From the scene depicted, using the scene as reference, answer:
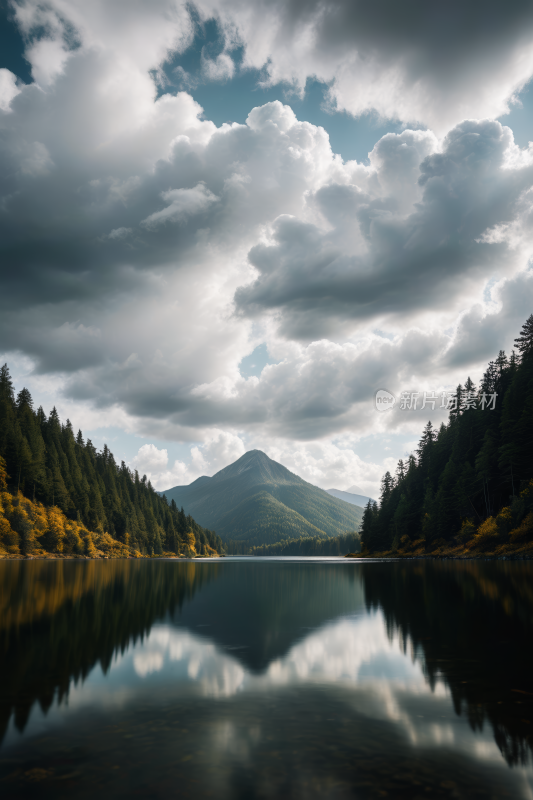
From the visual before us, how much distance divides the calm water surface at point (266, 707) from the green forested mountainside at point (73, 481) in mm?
92075

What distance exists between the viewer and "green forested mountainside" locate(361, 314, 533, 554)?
71500mm

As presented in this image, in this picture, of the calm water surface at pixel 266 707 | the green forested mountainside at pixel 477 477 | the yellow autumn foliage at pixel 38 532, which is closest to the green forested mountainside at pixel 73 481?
the yellow autumn foliage at pixel 38 532

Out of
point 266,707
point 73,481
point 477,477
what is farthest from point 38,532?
point 266,707

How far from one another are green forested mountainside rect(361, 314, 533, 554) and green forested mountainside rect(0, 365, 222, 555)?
82.6 m

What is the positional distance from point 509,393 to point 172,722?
8335 cm

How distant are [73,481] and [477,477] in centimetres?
10685

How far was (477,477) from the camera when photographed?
8312 cm

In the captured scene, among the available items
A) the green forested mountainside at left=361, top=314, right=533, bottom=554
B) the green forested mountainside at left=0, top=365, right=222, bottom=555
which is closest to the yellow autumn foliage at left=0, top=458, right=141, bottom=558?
the green forested mountainside at left=0, top=365, right=222, bottom=555

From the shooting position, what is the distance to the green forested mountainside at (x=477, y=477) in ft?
235

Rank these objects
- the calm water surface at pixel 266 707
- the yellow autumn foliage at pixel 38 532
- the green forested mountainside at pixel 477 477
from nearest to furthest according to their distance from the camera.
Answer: the calm water surface at pixel 266 707
the green forested mountainside at pixel 477 477
the yellow autumn foliage at pixel 38 532

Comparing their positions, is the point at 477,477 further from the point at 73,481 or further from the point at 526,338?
the point at 73,481

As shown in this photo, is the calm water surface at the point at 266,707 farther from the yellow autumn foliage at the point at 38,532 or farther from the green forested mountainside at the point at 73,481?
the green forested mountainside at the point at 73,481

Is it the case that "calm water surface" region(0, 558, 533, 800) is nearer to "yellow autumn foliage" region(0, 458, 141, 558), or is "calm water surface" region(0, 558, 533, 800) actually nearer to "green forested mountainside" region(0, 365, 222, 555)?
"yellow autumn foliage" region(0, 458, 141, 558)

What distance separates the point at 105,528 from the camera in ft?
456
